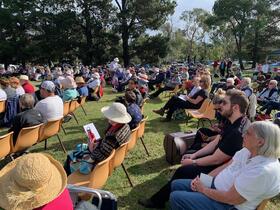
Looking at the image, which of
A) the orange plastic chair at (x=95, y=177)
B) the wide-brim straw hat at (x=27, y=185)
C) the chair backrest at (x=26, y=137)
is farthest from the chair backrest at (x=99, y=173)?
the chair backrest at (x=26, y=137)

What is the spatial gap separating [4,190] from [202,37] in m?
60.8

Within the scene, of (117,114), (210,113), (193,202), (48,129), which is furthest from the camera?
(210,113)

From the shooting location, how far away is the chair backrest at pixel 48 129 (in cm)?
540

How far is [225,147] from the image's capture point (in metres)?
3.81

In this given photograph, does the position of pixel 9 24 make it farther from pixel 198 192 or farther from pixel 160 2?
pixel 198 192

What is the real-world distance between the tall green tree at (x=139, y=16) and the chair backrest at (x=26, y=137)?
1018 inches

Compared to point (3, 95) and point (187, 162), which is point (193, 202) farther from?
point (3, 95)

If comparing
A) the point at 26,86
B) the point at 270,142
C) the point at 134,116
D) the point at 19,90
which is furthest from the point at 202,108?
the point at 270,142

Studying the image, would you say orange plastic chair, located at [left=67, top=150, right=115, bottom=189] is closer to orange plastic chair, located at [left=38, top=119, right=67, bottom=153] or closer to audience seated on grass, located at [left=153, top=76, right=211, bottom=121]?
orange plastic chair, located at [left=38, top=119, right=67, bottom=153]

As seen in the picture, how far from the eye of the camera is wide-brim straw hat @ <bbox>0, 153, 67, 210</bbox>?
2.16 meters

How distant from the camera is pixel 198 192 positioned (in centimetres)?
325

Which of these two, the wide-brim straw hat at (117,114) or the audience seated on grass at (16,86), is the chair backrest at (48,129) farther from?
the audience seated on grass at (16,86)

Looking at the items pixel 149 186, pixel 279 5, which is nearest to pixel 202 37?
pixel 279 5

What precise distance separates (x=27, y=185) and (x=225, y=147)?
2.33 metres
